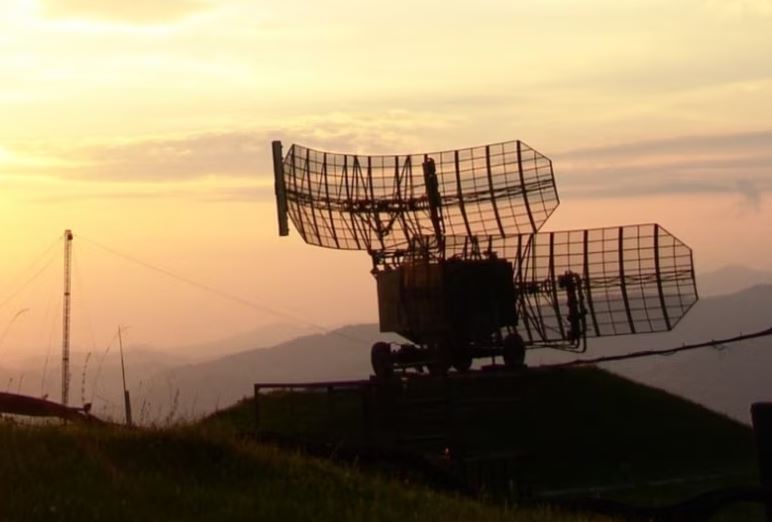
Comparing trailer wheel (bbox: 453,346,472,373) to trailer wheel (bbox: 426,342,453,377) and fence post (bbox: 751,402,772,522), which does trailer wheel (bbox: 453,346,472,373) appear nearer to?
trailer wheel (bbox: 426,342,453,377)

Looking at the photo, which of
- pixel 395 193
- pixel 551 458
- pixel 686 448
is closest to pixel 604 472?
pixel 551 458

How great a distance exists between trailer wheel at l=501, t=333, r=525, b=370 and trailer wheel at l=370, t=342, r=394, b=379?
304cm

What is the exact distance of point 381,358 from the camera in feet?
116

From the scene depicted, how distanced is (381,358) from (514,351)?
3533 mm

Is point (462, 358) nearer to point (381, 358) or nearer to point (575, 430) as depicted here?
point (381, 358)

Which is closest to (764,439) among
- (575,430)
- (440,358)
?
(575,430)

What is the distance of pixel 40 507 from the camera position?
9383 mm

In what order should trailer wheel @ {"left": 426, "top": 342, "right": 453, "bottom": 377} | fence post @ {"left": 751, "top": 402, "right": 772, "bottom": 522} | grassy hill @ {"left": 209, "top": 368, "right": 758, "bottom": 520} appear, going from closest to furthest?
fence post @ {"left": 751, "top": 402, "right": 772, "bottom": 522} < grassy hill @ {"left": 209, "top": 368, "right": 758, "bottom": 520} < trailer wheel @ {"left": 426, "top": 342, "right": 453, "bottom": 377}

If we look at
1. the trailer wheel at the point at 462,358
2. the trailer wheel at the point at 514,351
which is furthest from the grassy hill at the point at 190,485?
the trailer wheel at the point at 462,358

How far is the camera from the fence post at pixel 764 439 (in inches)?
351

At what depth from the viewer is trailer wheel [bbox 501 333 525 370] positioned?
34.3 m

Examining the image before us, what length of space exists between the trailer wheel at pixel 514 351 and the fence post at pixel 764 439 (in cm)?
2489

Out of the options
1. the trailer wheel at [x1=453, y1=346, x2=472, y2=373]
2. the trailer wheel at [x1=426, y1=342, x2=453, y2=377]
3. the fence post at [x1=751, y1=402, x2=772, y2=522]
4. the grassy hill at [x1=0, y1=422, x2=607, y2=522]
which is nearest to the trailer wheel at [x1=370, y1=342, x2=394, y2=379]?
the trailer wheel at [x1=426, y1=342, x2=453, y2=377]

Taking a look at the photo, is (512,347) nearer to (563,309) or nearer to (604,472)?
(563,309)
